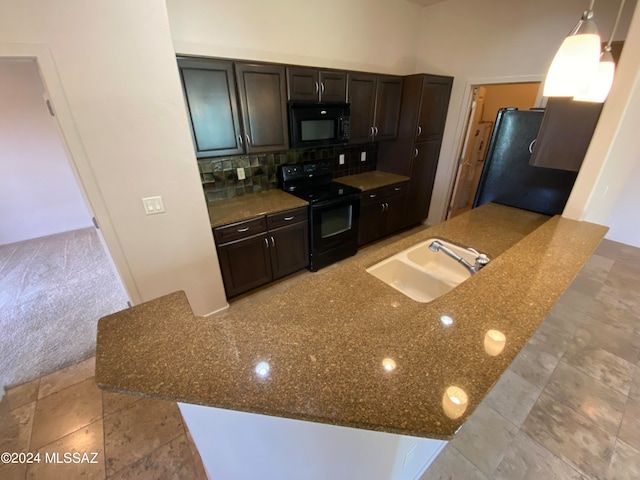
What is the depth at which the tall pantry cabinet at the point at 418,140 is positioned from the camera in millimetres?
3289

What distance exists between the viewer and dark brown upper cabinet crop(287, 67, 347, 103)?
2475 millimetres

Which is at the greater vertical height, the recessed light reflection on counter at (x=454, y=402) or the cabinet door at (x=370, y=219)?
the recessed light reflection on counter at (x=454, y=402)

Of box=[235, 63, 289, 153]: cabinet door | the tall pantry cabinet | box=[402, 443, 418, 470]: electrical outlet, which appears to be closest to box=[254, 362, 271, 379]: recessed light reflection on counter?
box=[402, 443, 418, 470]: electrical outlet

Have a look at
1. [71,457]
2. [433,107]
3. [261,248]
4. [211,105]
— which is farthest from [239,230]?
[433,107]

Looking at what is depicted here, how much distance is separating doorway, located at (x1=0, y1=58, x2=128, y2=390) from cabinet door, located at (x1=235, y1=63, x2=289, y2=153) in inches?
59.2

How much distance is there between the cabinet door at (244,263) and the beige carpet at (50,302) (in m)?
1.13

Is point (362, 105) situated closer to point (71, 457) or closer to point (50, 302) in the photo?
point (71, 457)

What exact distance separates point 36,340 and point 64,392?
2.55 ft

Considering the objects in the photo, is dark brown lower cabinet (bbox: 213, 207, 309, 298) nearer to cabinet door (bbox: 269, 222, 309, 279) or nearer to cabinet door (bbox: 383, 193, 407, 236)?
cabinet door (bbox: 269, 222, 309, 279)

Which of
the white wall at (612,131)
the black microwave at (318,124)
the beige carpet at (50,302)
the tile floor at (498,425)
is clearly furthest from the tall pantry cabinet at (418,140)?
the beige carpet at (50,302)

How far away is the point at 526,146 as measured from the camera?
200cm

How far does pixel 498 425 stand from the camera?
5.17 feet

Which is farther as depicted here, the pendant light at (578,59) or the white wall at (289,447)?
the pendant light at (578,59)

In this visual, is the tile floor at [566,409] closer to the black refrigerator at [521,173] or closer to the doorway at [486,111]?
the black refrigerator at [521,173]
